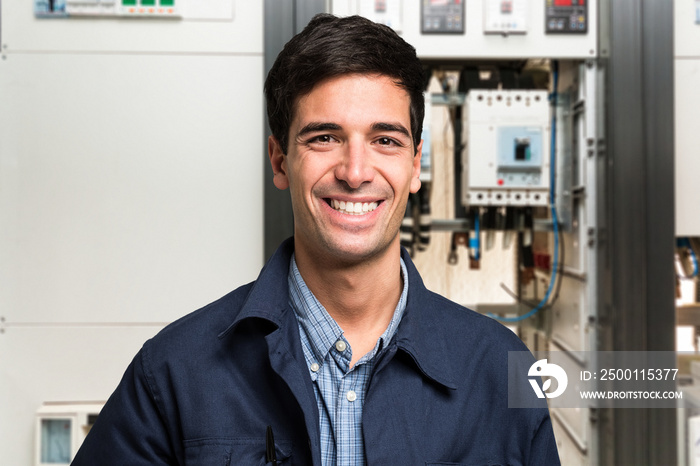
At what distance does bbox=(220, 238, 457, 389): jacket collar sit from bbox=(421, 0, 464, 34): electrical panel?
1.30 m

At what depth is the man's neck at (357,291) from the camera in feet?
3.47

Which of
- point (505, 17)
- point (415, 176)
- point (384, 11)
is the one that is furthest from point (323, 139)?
point (505, 17)

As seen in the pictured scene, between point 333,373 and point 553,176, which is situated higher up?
point 553,176

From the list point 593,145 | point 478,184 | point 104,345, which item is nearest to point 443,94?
point 478,184

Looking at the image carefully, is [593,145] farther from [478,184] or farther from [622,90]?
[478,184]

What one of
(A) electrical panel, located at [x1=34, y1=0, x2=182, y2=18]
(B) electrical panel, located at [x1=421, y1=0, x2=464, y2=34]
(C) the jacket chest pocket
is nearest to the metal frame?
(B) electrical panel, located at [x1=421, y1=0, x2=464, y2=34]

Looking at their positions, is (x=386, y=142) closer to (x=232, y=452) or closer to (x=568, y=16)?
(x=232, y=452)

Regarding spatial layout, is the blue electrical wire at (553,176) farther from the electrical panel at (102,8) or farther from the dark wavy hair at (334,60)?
the electrical panel at (102,8)

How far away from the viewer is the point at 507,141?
86.7 inches

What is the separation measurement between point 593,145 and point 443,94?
0.61 m

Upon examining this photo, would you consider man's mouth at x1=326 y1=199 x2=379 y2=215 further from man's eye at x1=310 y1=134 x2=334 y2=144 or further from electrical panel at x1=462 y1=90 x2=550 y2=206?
electrical panel at x1=462 y1=90 x2=550 y2=206

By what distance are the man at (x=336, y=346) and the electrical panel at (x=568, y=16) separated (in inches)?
48.8

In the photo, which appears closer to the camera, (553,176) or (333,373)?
(333,373)

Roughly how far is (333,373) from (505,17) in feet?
5.31
